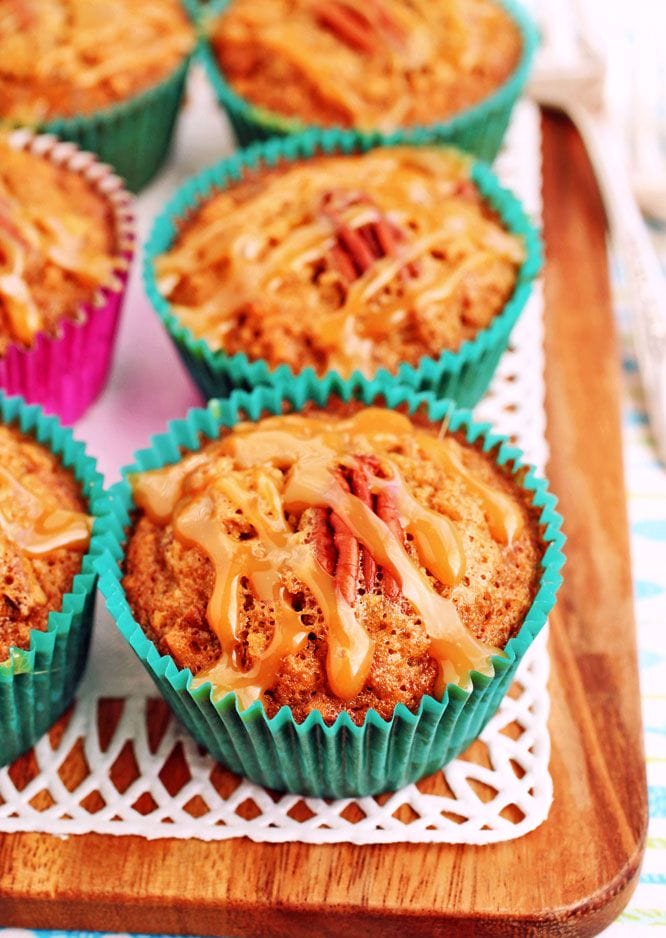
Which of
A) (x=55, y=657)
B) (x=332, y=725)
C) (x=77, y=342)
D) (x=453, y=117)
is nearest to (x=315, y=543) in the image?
(x=332, y=725)

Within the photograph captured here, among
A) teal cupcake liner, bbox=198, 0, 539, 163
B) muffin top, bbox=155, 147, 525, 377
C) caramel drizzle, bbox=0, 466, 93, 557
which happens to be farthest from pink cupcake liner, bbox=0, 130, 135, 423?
caramel drizzle, bbox=0, 466, 93, 557

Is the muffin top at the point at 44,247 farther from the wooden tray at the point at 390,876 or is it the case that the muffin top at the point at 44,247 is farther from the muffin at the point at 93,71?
the wooden tray at the point at 390,876

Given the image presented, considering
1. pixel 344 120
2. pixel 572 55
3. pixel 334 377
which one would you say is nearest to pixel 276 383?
pixel 334 377

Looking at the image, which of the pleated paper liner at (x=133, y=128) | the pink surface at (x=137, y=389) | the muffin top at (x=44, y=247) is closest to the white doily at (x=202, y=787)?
the pink surface at (x=137, y=389)

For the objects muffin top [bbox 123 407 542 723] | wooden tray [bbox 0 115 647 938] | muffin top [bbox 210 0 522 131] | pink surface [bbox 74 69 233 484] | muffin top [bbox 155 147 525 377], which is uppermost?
muffin top [bbox 210 0 522 131]

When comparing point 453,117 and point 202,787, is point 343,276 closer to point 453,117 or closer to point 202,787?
point 453,117

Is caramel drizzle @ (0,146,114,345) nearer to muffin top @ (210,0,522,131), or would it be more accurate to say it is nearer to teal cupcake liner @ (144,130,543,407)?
teal cupcake liner @ (144,130,543,407)

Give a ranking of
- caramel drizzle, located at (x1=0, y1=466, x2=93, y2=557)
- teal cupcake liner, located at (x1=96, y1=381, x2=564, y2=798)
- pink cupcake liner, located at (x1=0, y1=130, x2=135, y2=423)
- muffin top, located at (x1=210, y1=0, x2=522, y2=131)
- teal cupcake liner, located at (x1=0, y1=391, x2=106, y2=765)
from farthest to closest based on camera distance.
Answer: muffin top, located at (x1=210, y1=0, x2=522, y2=131)
pink cupcake liner, located at (x1=0, y1=130, x2=135, y2=423)
caramel drizzle, located at (x1=0, y1=466, x2=93, y2=557)
teal cupcake liner, located at (x1=0, y1=391, x2=106, y2=765)
teal cupcake liner, located at (x1=96, y1=381, x2=564, y2=798)
